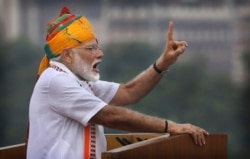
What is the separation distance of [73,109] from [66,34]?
0.78ft

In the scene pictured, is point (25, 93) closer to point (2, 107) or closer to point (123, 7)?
point (2, 107)

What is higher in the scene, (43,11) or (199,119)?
(43,11)

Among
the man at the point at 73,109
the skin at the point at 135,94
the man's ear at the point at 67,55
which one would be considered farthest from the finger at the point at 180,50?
the man's ear at the point at 67,55

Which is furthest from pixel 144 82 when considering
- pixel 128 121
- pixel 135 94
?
pixel 128 121

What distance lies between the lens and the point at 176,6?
3.22 meters

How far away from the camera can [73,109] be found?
2.78 meters

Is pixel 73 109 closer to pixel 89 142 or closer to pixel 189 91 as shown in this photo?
pixel 89 142

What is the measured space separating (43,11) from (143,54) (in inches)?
13.4

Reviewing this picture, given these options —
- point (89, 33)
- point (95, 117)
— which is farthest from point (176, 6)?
point (95, 117)

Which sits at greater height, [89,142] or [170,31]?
[170,31]

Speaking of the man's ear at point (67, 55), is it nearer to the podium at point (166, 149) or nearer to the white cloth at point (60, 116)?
the white cloth at point (60, 116)

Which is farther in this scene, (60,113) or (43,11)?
(43,11)

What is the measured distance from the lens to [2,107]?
3350mm

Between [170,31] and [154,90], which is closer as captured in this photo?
[170,31]
